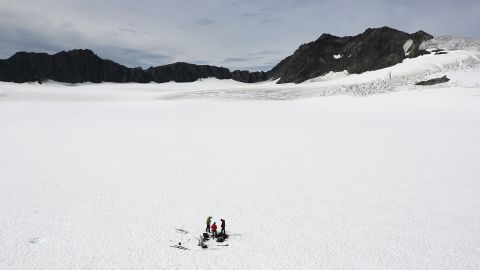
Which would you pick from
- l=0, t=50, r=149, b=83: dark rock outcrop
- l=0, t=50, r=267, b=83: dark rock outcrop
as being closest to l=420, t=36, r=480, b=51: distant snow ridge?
l=0, t=50, r=267, b=83: dark rock outcrop

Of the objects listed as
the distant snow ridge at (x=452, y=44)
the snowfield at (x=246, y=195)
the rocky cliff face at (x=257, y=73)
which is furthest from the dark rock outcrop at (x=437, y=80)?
the rocky cliff face at (x=257, y=73)

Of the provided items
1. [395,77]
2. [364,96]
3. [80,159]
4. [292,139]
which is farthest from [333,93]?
[80,159]

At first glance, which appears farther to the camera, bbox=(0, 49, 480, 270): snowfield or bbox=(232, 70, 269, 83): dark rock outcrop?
bbox=(232, 70, 269, 83): dark rock outcrop

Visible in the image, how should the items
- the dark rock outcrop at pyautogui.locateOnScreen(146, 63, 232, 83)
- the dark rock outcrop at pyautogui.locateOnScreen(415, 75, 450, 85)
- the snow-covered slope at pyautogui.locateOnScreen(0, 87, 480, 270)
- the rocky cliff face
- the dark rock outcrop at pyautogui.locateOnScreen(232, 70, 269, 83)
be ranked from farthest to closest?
the dark rock outcrop at pyautogui.locateOnScreen(232, 70, 269, 83) → the dark rock outcrop at pyautogui.locateOnScreen(146, 63, 232, 83) → the rocky cliff face → the dark rock outcrop at pyautogui.locateOnScreen(415, 75, 450, 85) → the snow-covered slope at pyautogui.locateOnScreen(0, 87, 480, 270)

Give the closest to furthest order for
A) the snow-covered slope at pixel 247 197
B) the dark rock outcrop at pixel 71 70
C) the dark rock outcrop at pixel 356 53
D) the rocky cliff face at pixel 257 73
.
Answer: the snow-covered slope at pixel 247 197, the dark rock outcrop at pixel 356 53, the rocky cliff face at pixel 257 73, the dark rock outcrop at pixel 71 70

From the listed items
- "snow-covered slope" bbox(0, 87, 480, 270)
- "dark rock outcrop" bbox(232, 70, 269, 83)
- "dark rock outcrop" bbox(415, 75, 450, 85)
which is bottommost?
"snow-covered slope" bbox(0, 87, 480, 270)

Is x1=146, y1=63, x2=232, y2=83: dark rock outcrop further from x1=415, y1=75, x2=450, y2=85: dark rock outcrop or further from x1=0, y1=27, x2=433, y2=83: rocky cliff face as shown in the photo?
x1=415, y1=75, x2=450, y2=85: dark rock outcrop

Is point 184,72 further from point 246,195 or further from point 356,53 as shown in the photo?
point 246,195

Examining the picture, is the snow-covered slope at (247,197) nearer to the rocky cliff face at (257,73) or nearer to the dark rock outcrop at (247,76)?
the rocky cliff face at (257,73)
